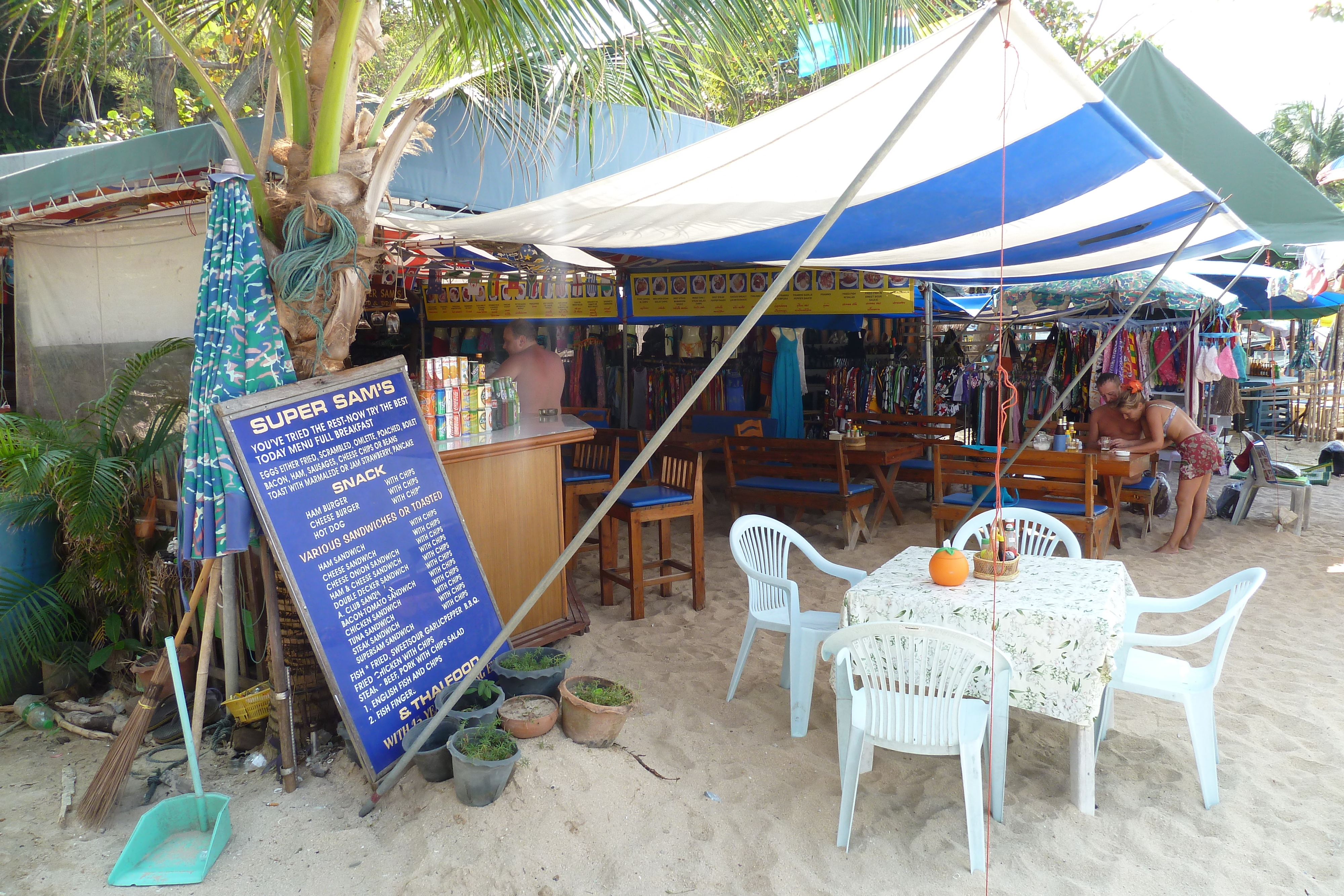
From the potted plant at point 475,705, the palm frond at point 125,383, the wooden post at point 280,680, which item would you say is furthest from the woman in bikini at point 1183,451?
the palm frond at point 125,383

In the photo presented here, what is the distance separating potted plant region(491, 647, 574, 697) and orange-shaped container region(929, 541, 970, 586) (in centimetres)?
156

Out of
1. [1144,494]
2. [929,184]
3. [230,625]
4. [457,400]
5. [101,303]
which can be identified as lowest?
[1144,494]

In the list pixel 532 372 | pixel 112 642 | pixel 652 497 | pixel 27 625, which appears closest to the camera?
pixel 27 625

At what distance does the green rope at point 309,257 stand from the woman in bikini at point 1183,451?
19.7 ft

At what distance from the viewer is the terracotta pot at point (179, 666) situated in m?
3.09

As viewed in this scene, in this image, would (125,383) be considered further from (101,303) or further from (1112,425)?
(1112,425)

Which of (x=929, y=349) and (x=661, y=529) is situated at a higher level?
(x=929, y=349)

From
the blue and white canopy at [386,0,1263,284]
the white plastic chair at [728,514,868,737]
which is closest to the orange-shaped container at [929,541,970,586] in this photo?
the white plastic chair at [728,514,868,737]

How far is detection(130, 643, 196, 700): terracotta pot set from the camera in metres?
3.09

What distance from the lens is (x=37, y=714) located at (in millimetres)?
3600

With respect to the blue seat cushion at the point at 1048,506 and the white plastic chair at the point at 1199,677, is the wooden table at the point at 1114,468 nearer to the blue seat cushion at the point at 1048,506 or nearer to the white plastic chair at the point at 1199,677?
the blue seat cushion at the point at 1048,506

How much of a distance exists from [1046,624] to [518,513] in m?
2.45

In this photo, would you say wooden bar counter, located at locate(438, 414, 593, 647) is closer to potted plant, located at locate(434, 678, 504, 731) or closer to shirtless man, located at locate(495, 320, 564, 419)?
potted plant, located at locate(434, 678, 504, 731)

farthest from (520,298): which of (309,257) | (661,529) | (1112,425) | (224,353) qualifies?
(224,353)
